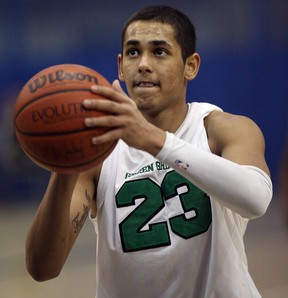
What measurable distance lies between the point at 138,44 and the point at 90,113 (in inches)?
35.5

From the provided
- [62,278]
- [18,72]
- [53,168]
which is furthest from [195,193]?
[18,72]

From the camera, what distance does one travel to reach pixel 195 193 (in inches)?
106

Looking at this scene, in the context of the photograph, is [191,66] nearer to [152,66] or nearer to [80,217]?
[152,66]

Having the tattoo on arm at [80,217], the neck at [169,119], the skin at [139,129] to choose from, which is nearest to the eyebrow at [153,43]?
the skin at [139,129]

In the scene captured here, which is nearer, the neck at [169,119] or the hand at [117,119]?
the hand at [117,119]

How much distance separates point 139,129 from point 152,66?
77 cm

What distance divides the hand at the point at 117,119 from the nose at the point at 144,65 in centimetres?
67

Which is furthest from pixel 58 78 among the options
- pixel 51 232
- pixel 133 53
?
pixel 133 53

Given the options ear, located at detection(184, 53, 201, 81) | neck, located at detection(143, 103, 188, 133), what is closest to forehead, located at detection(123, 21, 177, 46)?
ear, located at detection(184, 53, 201, 81)

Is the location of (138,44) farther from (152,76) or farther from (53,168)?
(53,168)

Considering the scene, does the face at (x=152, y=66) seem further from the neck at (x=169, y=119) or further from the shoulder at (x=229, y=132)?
the shoulder at (x=229, y=132)

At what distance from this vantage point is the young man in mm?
2449

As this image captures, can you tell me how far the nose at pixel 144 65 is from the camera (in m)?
2.74

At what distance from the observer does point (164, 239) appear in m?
2.65
